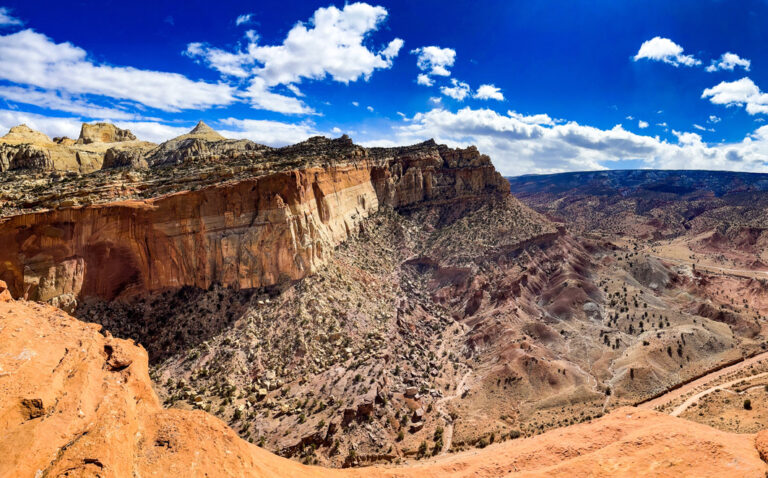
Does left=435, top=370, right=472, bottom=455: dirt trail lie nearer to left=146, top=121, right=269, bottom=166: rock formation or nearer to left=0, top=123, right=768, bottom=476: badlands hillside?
left=0, top=123, right=768, bottom=476: badlands hillside

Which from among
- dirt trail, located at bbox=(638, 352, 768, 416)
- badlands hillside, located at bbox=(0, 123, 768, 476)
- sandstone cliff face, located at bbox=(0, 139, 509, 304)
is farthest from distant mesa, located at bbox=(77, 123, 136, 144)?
dirt trail, located at bbox=(638, 352, 768, 416)

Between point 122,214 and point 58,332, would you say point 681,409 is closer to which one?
point 58,332

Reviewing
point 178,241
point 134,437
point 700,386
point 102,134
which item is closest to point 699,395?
point 700,386

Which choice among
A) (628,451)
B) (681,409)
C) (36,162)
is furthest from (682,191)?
(36,162)

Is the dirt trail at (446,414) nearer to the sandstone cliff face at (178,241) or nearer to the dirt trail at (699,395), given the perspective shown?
the dirt trail at (699,395)

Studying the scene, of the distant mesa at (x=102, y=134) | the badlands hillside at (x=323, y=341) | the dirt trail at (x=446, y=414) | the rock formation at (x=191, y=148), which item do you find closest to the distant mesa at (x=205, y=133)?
the rock formation at (x=191, y=148)

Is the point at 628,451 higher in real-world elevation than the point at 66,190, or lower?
lower

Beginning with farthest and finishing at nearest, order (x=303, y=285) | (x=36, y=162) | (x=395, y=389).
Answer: (x=36, y=162), (x=303, y=285), (x=395, y=389)
